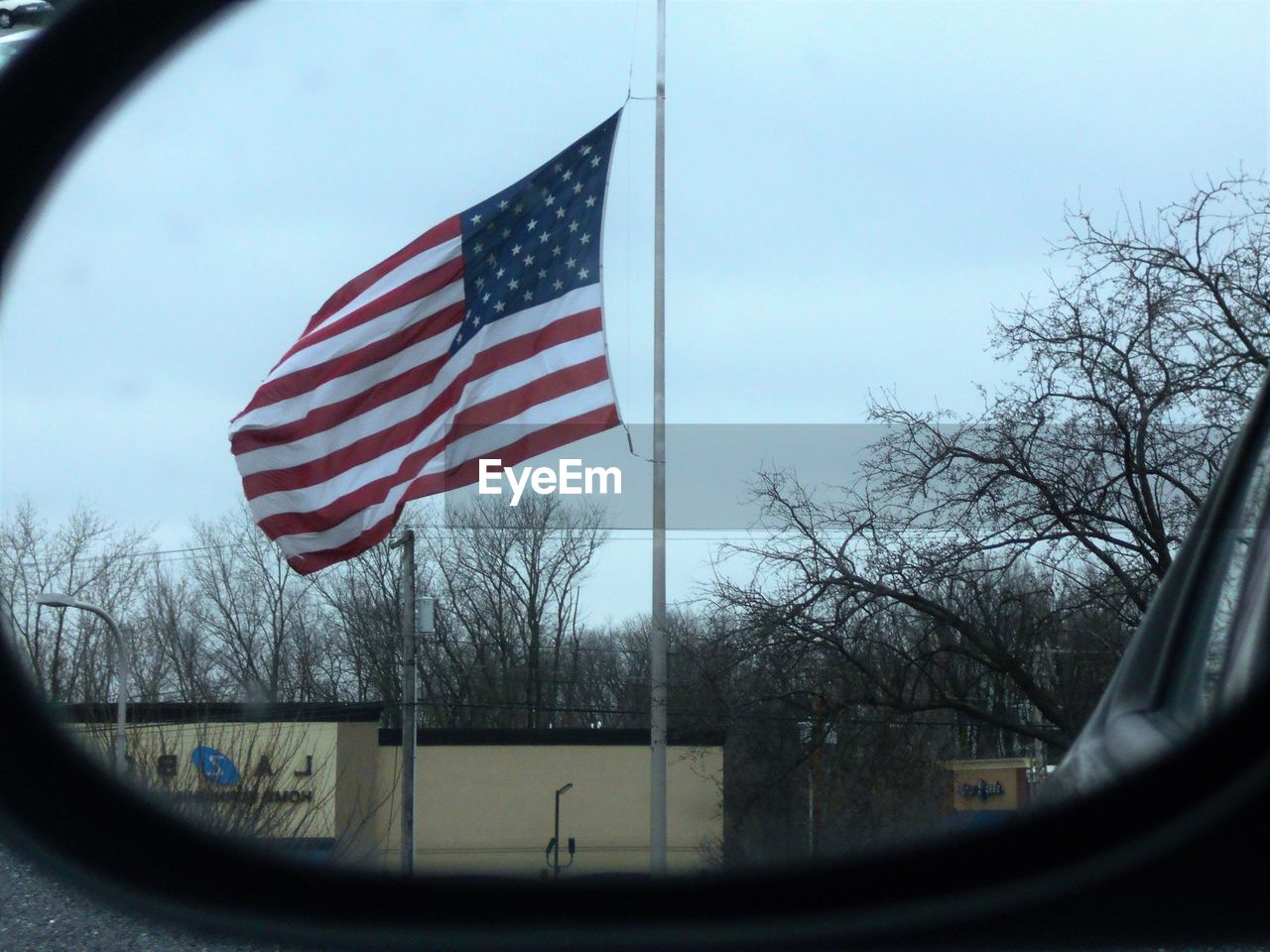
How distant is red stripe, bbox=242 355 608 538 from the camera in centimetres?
906

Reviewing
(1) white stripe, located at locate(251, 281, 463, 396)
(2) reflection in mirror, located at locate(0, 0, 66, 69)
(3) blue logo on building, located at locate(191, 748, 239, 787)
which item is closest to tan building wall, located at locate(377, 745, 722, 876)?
(3) blue logo on building, located at locate(191, 748, 239, 787)

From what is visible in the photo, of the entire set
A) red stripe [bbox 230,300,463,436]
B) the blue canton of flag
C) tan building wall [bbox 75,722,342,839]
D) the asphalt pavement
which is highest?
the blue canton of flag

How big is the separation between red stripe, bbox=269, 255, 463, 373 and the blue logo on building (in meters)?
2.49

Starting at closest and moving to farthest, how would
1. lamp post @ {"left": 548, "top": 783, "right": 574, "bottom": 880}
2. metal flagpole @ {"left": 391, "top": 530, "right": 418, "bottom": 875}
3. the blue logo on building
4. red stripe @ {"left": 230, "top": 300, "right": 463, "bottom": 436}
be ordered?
lamp post @ {"left": 548, "top": 783, "right": 574, "bottom": 880} → the blue logo on building → red stripe @ {"left": 230, "top": 300, "right": 463, "bottom": 436} → metal flagpole @ {"left": 391, "top": 530, "right": 418, "bottom": 875}

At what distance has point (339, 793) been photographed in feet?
47.4

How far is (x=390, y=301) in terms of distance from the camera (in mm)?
9305

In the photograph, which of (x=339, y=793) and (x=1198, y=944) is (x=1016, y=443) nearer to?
(x=339, y=793)

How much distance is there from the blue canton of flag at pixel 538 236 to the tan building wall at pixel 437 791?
357 cm

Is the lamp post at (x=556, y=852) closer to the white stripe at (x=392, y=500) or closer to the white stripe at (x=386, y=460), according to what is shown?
the white stripe at (x=392, y=500)

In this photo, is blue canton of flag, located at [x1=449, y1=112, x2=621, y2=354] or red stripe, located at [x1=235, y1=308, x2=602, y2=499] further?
blue canton of flag, located at [x1=449, y1=112, x2=621, y2=354]

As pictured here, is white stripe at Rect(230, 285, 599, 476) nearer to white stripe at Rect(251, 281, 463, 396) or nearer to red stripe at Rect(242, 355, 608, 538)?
red stripe at Rect(242, 355, 608, 538)

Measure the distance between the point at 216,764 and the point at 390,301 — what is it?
3234mm

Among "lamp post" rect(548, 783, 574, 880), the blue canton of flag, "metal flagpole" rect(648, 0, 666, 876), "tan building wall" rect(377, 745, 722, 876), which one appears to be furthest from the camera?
"metal flagpole" rect(648, 0, 666, 876)

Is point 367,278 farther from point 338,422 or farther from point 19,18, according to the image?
point 19,18
